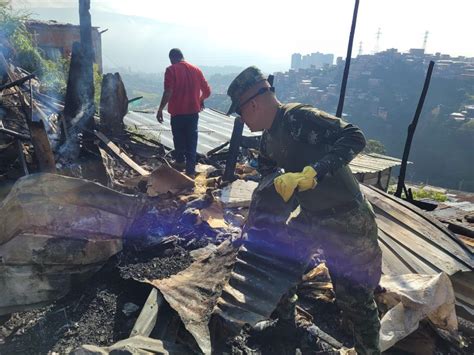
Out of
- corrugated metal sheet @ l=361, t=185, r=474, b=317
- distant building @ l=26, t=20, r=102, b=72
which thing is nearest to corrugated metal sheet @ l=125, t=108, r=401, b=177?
corrugated metal sheet @ l=361, t=185, r=474, b=317

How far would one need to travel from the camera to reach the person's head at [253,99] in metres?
→ 2.40

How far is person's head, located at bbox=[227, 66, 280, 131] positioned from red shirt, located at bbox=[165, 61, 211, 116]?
128 inches

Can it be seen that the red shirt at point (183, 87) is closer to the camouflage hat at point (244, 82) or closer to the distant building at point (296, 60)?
the camouflage hat at point (244, 82)

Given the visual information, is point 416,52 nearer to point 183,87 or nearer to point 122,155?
point 183,87

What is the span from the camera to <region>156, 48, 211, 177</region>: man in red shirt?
553 centimetres

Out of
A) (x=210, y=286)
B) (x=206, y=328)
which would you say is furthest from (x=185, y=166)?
(x=206, y=328)

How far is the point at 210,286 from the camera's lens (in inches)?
107

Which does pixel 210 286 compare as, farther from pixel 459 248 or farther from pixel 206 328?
pixel 459 248

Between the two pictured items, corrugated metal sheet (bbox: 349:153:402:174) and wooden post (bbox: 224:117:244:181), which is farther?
corrugated metal sheet (bbox: 349:153:402:174)

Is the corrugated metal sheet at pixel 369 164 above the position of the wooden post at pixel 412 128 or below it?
below

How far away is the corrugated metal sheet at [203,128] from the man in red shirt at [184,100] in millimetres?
1484

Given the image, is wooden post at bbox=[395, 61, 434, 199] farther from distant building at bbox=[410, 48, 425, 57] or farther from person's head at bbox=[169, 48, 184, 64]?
distant building at bbox=[410, 48, 425, 57]

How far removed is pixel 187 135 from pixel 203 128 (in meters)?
4.29

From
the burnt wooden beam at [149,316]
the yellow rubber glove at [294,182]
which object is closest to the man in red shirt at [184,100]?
the burnt wooden beam at [149,316]
